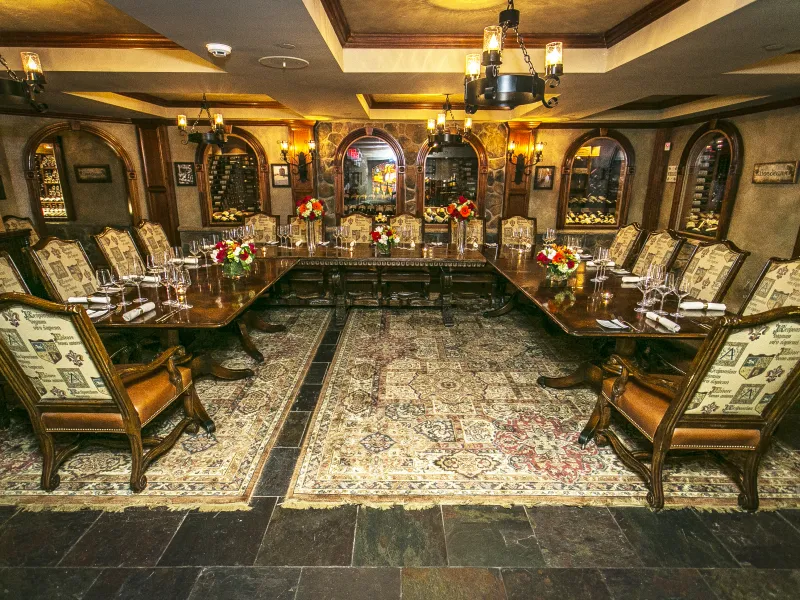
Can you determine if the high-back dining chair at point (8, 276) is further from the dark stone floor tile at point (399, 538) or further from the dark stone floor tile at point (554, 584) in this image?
the dark stone floor tile at point (554, 584)

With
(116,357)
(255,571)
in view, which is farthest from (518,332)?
(116,357)

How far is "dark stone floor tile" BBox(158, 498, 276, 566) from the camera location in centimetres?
191

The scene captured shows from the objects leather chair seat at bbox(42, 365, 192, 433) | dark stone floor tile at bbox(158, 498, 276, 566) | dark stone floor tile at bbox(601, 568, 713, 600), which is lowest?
dark stone floor tile at bbox(158, 498, 276, 566)

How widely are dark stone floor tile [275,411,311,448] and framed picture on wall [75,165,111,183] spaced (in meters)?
8.47

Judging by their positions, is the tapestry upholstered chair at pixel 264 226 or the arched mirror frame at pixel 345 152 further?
the arched mirror frame at pixel 345 152

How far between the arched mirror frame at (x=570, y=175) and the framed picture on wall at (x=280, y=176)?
5.19 metres

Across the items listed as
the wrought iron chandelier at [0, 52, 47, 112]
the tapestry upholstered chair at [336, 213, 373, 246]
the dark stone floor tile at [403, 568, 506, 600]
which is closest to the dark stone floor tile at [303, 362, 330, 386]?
the dark stone floor tile at [403, 568, 506, 600]

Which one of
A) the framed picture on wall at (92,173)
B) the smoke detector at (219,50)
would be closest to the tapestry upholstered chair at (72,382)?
the smoke detector at (219,50)

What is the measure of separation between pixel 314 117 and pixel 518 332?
526 cm

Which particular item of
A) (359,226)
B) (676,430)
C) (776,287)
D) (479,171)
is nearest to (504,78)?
(676,430)

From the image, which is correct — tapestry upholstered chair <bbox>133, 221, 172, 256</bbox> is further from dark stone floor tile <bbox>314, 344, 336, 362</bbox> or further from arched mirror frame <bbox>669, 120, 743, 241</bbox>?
arched mirror frame <bbox>669, 120, 743, 241</bbox>

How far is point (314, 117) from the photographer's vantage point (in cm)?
731

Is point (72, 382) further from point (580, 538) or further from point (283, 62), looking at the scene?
point (283, 62)

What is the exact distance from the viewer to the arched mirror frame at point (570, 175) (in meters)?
7.64
